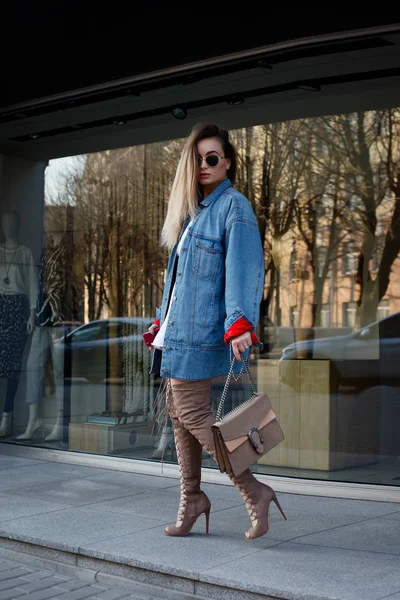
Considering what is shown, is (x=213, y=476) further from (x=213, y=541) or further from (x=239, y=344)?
(x=239, y=344)

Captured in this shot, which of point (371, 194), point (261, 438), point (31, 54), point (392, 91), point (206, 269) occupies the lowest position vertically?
point (261, 438)

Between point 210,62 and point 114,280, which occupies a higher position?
point 210,62

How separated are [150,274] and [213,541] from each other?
136 inches

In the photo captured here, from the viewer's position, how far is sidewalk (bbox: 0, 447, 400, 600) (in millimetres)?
4031

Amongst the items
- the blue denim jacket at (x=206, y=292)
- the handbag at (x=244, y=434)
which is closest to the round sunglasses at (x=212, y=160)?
the blue denim jacket at (x=206, y=292)

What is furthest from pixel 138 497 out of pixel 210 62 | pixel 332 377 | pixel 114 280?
pixel 210 62

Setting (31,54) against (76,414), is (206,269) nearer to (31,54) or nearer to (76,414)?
(31,54)

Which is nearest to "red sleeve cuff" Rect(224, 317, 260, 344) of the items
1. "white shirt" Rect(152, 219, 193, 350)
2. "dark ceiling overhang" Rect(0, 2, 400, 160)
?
"white shirt" Rect(152, 219, 193, 350)

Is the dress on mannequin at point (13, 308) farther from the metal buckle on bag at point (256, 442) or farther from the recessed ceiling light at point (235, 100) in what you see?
the metal buckle on bag at point (256, 442)

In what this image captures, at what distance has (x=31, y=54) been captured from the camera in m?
7.13

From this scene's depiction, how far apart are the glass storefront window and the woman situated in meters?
2.18

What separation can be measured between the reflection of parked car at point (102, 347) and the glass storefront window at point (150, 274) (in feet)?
0.04

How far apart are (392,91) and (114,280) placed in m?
2.95

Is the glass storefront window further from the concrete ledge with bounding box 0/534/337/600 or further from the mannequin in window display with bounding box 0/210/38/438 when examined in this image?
the concrete ledge with bounding box 0/534/337/600
